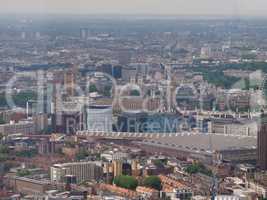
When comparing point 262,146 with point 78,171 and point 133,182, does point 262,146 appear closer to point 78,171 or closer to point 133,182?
point 133,182

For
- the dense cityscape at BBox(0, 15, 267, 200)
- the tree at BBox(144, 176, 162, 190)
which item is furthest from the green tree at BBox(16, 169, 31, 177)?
the tree at BBox(144, 176, 162, 190)

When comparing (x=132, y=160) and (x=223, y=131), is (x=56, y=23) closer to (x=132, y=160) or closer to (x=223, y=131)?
(x=223, y=131)

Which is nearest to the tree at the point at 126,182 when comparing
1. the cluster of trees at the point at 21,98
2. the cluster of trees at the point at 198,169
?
the cluster of trees at the point at 198,169

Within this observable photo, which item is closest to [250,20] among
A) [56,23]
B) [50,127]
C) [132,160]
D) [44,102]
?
[56,23]

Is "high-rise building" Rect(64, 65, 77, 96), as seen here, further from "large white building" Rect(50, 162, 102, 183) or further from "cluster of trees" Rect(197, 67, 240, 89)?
"large white building" Rect(50, 162, 102, 183)

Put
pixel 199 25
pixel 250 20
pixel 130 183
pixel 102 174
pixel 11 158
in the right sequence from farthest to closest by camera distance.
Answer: pixel 199 25 → pixel 250 20 → pixel 11 158 → pixel 102 174 → pixel 130 183

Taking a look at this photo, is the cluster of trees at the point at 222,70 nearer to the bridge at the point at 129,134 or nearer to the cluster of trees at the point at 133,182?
the bridge at the point at 129,134
